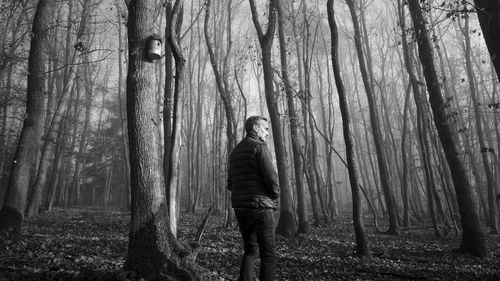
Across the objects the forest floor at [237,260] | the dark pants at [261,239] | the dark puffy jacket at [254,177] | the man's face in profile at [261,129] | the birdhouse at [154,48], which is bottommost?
the forest floor at [237,260]

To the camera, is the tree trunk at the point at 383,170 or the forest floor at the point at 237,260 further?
the tree trunk at the point at 383,170

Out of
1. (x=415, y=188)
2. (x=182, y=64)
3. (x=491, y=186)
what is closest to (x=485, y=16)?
(x=182, y=64)

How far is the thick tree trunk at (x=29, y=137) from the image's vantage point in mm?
6195

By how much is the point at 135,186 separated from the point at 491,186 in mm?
14079

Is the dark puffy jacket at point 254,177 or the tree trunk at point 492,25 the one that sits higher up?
the tree trunk at point 492,25

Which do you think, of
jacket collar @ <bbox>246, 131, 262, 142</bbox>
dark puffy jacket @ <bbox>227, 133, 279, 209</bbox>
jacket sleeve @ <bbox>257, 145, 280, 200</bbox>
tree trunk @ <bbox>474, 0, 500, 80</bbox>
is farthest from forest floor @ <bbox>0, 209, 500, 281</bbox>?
tree trunk @ <bbox>474, 0, 500, 80</bbox>

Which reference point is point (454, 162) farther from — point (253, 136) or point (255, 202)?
point (255, 202)

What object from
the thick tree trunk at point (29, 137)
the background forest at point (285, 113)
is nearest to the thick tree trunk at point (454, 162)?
the background forest at point (285, 113)

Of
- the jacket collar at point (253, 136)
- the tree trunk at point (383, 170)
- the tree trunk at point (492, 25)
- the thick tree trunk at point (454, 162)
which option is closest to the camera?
the jacket collar at point (253, 136)

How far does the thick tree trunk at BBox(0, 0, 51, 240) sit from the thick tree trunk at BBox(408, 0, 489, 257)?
8.69 meters

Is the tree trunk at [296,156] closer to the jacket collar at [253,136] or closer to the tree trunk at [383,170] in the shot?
the tree trunk at [383,170]

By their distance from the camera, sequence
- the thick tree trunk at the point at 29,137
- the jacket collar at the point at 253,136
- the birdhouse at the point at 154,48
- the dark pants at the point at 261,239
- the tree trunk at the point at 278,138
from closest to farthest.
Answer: the dark pants at the point at 261,239, the jacket collar at the point at 253,136, the birdhouse at the point at 154,48, the thick tree trunk at the point at 29,137, the tree trunk at the point at 278,138

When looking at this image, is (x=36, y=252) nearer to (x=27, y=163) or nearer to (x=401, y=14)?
(x=27, y=163)

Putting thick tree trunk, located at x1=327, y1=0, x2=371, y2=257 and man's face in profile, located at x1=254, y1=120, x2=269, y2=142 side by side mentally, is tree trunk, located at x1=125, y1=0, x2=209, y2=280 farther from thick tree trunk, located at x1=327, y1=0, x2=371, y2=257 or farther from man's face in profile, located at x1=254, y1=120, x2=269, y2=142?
thick tree trunk, located at x1=327, y1=0, x2=371, y2=257
